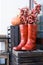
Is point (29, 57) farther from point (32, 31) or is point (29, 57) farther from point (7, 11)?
point (7, 11)

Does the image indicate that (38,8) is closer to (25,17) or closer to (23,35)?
(25,17)

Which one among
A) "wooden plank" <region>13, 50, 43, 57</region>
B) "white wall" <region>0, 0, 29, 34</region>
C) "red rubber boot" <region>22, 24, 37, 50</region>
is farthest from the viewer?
"white wall" <region>0, 0, 29, 34</region>

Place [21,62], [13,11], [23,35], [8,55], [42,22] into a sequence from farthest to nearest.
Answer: [13,11]
[8,55]
[42,22]
[23,35]
[21,62]

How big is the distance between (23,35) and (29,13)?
0.27 m

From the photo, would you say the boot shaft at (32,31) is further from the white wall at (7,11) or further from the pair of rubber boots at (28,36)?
the white wall at (7,11)

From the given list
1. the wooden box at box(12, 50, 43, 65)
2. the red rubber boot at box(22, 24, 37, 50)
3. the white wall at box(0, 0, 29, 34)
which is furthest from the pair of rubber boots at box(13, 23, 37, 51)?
the white wall at box(0, 0, 29, 34)

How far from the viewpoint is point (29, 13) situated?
2.00m

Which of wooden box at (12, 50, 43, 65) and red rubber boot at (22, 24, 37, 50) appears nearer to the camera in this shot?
wooden box at (12, 50, 43, 65)

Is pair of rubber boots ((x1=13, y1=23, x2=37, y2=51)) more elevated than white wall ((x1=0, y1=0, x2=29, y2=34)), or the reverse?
white wall ((x1=0, y1=0, x2=29, y2=34))

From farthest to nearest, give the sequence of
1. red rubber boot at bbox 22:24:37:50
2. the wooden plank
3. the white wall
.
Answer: the white wall, red rubber boot at bbox 22:24:37:50, the wooden plank

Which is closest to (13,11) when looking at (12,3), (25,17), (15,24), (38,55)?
(12,3)

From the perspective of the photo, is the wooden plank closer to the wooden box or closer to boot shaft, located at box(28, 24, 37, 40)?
the wooden box

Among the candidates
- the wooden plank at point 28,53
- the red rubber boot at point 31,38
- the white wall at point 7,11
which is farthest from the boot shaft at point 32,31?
the white wall at point 7,11

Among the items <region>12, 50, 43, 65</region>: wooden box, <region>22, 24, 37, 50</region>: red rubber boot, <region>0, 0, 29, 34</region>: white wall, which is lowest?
<region>12, 50, 43, 65</region>: wooden box
